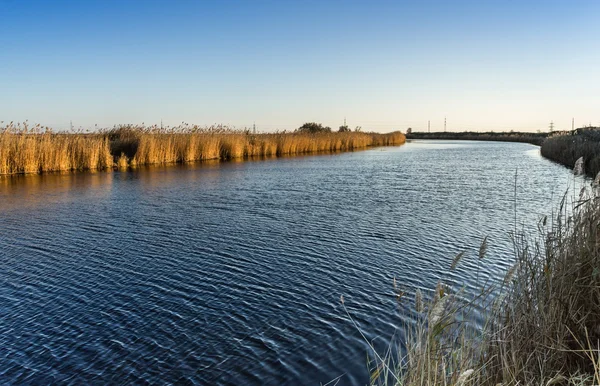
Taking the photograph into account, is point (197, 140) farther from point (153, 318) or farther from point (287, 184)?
point (153, 318)

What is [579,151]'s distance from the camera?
2277 centimetres

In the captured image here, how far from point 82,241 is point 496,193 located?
12.4m

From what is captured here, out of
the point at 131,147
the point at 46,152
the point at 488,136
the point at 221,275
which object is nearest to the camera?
the point at 221,275

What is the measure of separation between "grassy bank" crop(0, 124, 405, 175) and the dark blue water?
6821 mm

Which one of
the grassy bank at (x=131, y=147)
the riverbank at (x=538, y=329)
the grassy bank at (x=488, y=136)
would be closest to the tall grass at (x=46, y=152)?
the grassy bank at (x=131, y=147)

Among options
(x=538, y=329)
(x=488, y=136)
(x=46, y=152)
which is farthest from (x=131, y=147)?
(x=488, y=136)

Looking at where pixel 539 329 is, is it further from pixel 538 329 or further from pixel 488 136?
pixel 488 136

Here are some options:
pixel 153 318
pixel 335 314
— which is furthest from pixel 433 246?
pixel 153 318

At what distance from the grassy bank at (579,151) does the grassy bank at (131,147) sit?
64.1 feet

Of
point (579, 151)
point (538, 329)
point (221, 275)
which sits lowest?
point (221, 275)

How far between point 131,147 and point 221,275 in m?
23.5

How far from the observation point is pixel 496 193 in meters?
15.3

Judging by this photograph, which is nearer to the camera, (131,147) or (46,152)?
(46,152)

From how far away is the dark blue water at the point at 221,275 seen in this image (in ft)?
15.3
